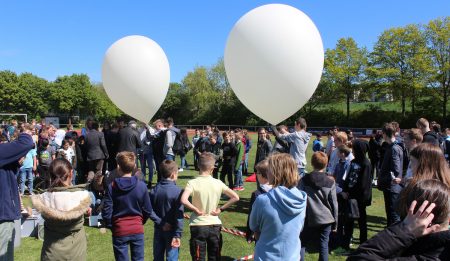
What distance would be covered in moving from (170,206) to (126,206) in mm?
489

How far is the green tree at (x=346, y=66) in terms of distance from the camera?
4506 centimetres

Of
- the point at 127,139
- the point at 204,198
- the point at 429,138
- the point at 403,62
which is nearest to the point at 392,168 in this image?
the point at 429,138

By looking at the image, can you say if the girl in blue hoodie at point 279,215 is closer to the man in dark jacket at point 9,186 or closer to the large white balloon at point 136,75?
the man in dark jacket at point 9,186

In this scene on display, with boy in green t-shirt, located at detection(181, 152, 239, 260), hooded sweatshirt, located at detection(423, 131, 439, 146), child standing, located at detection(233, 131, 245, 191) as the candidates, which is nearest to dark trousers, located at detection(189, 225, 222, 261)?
boy in green t-shirt, located at detection(181, 152, 239, 260)

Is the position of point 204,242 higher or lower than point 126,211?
lower

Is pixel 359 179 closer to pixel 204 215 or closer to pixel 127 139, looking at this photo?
pixel 204 215

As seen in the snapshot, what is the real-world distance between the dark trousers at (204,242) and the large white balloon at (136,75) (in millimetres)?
3745

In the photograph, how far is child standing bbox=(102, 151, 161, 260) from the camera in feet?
12.1

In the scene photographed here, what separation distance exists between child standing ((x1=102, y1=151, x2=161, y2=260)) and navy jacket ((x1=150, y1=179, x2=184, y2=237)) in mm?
206

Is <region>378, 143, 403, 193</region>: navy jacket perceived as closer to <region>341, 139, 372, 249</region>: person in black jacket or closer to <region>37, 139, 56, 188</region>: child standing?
<region>341, 139, 372, 249</region>: person in black jacket

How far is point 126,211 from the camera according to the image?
145 inches

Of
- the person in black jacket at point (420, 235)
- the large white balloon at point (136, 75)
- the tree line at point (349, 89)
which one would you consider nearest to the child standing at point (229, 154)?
the large white balloon at point (136, 75)

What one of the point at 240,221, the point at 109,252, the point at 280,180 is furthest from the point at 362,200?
the point at 109,252

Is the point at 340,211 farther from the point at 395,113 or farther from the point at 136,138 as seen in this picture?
the point at 395,113
